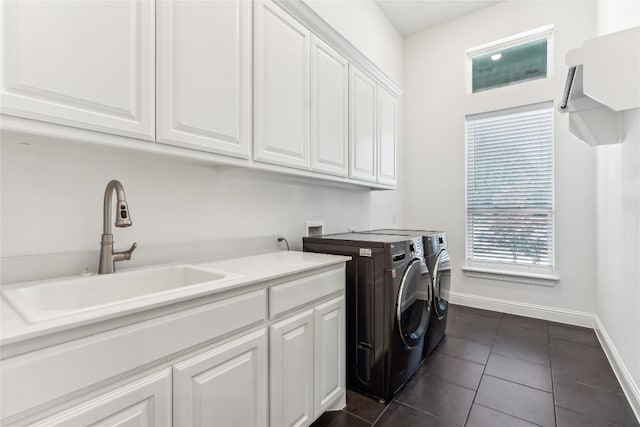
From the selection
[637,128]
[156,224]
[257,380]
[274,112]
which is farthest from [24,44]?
[637,128]

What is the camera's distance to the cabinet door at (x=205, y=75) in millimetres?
1182

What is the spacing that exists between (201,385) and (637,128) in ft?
8.30

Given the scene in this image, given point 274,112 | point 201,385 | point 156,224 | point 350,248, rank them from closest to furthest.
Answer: point 201,385 → point 156,224 → point 274,112 → point 350,248

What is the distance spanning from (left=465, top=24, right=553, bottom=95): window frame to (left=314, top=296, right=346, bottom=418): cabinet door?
3.24 meters

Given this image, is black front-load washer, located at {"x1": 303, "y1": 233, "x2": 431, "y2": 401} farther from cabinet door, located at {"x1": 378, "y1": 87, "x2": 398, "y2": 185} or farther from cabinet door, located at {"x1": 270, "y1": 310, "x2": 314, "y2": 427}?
cabinet door, located at {"x1": 378, "y1": 87, "x2": 398, "y2": 185}

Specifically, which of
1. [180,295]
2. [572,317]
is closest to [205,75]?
[180,295]

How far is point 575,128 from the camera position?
197 centimetres

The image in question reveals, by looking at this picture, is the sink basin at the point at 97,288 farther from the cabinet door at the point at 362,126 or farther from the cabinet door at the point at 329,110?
the cabinet door at the point at 362,126

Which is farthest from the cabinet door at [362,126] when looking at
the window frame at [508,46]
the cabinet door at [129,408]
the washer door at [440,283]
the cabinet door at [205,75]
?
the cabinet door at [129,408]

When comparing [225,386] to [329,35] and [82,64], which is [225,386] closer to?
[82,64]

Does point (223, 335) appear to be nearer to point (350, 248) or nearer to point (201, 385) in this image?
point (201, 385)

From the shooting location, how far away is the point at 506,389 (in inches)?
73.9

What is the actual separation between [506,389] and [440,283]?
0.77m

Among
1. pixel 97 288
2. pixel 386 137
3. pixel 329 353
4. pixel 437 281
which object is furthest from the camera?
pixel 386 137
